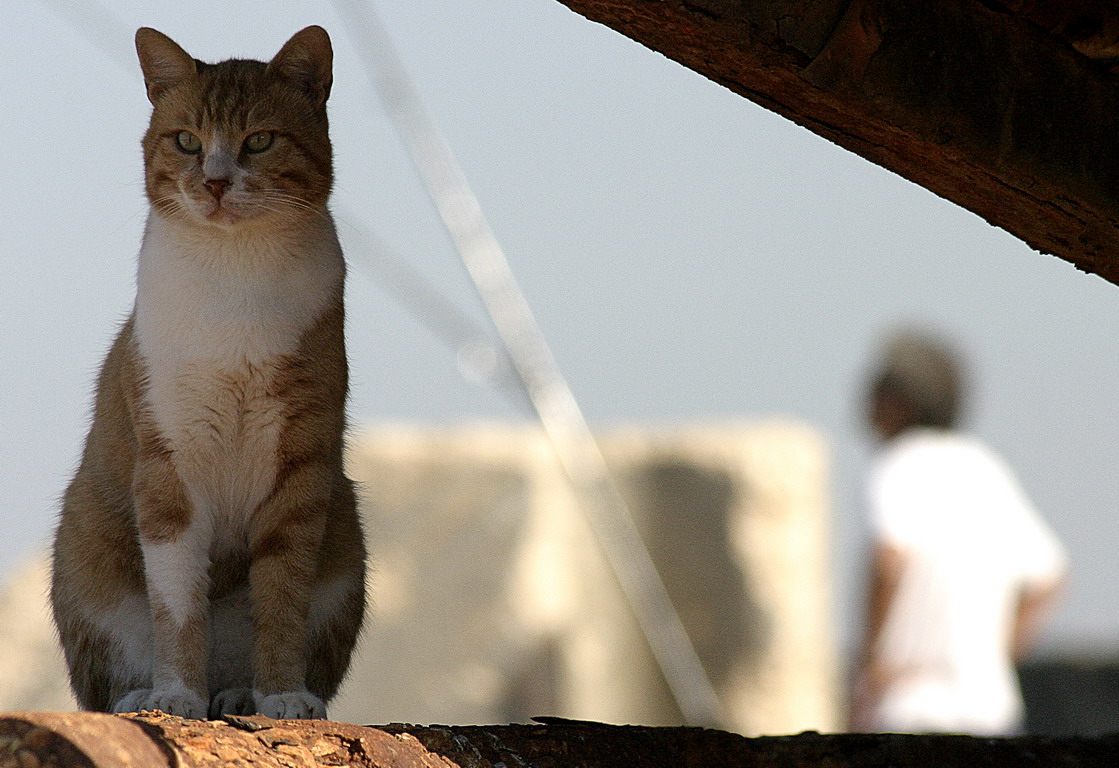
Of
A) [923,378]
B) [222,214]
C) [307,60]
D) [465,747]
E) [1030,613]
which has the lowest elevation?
[465,747]

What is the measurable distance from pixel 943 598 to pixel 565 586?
291cm

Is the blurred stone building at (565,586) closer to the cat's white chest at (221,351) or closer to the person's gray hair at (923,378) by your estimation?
the person's gray hair at (923,378)

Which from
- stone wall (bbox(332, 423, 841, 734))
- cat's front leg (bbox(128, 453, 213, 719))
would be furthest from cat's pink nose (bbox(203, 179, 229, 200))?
stone wall (bbox(332, 423, 841, 734))

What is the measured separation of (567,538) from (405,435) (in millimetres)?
947

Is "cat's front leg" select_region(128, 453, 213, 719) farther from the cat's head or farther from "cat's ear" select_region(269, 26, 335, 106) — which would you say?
"cat's ear" select_region(269, 26, 335, 106)

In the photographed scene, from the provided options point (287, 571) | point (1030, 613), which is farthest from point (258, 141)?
point (1030, 613)

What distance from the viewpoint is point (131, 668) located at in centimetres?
175

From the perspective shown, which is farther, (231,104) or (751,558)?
(751,558)

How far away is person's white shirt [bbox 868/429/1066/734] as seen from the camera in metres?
3.35

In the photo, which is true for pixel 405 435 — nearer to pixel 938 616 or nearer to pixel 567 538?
pixel 567 538

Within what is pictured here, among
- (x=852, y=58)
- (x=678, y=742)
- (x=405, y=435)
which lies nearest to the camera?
(x=852, y=58)

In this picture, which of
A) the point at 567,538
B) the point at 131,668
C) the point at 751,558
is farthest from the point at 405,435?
the point at 131,668

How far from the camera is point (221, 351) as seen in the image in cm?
166

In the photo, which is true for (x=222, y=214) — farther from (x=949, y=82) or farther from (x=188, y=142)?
(x=949, y=82)
